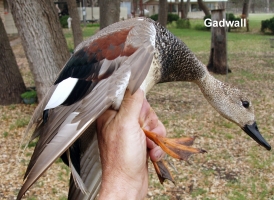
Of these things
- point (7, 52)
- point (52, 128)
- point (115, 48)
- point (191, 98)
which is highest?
point (115, 48)

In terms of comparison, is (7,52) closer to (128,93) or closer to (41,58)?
(41,58)

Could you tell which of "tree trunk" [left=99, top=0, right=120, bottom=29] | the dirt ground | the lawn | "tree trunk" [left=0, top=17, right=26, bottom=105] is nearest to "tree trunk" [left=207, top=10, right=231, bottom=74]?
the lawn

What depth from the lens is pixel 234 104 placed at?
3428 millimetres

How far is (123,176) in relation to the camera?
2.16 metres

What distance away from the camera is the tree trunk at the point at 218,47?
1066 cm

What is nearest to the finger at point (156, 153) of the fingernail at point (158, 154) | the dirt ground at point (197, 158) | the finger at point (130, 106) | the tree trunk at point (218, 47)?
the fingernail at point (158, 154)

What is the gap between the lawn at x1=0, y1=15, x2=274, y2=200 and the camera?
451 cm

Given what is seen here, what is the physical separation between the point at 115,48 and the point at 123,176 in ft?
2.78

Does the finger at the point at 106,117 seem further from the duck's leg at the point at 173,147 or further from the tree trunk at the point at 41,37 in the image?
the tree trunk at the point at 41,37

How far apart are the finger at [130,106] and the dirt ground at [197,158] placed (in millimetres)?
737

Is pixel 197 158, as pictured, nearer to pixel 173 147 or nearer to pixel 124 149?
pixel 173 147

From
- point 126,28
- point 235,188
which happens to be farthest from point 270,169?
point 126,28

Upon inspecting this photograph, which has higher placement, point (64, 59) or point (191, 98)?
point (64, 59)

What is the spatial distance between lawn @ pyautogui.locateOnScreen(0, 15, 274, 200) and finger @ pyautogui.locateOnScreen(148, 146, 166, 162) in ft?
6.45
